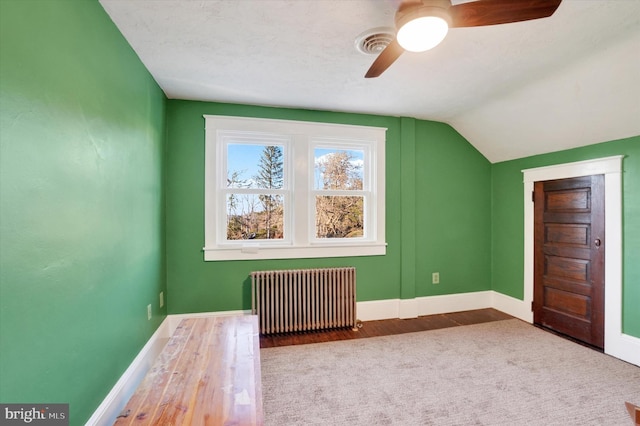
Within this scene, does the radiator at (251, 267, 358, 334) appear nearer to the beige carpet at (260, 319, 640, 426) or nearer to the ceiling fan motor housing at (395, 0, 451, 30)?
the beige carpet at (260, 319, 640, 426)

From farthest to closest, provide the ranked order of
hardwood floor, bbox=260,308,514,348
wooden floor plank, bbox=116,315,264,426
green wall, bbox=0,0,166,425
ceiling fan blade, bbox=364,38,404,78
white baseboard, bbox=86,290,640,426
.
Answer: hardwood floor, bbox=260,308,514,348 < white baseboard, bbox=86,290,640,426 < ceiling fan blade, bbox=364,38,404,78 < wooden floor plank, bbox=116,315,264,426 < green wall, bbox=0,0,166,425

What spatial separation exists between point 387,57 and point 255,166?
1.99 metres

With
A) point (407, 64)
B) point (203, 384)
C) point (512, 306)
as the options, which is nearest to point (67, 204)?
point (203, 384)

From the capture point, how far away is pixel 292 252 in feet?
10.9

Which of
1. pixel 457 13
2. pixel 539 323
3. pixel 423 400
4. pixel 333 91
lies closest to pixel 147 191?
pixel 333 91

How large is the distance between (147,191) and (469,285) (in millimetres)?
3927

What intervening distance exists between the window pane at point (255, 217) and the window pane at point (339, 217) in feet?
1.54

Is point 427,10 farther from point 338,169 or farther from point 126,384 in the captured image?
point 126,384

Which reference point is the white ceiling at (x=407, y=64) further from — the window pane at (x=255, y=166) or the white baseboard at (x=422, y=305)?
the white baseboard at (x=422, y=305)

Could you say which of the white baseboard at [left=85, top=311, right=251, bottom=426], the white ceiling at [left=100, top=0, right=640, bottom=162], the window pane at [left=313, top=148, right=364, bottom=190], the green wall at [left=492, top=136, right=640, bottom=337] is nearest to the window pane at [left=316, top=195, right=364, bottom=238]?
the window pane at [left=313, top=148, right=364, bottom=190]

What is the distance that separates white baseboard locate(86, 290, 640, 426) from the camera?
2.12 m

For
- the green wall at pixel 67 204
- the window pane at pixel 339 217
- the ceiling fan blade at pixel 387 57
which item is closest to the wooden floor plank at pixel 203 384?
the green wall at pixel 67 204

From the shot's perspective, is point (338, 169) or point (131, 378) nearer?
point (131, 378)

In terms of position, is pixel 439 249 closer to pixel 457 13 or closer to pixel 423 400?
pixel 423 400
